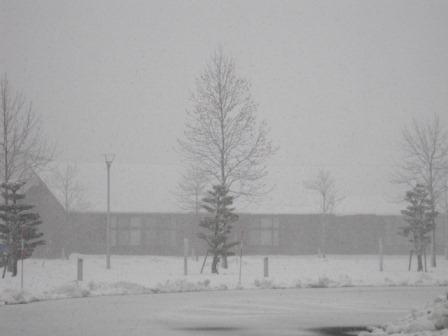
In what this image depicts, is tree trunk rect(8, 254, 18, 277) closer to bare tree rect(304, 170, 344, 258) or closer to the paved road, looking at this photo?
the paved road

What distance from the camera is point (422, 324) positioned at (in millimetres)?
11805

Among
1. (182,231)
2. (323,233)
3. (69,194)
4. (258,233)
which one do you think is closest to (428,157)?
(323,233)

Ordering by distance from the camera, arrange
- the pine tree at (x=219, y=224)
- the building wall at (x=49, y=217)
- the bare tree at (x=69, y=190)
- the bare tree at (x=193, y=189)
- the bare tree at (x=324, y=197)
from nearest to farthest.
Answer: the pine tree at (x=219, y=224) < the bare tree at (x=193, y=189) < the building wall at (x=49, y=217) < the bare tree at (x=69, y=190) < the bare tree at (x=324, y=197)

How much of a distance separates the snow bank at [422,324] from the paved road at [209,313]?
4.57 feet

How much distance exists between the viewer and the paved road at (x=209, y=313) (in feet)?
44.4

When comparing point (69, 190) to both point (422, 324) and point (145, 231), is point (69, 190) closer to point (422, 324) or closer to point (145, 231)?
point (145, 231)

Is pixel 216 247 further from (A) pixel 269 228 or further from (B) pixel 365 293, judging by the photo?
(A) pixel 269 228

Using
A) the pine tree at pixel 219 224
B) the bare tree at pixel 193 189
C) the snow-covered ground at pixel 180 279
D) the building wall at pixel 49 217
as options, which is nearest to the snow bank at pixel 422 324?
the snow-covered ground at pixel 180 279

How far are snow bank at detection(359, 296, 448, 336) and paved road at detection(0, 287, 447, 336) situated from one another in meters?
1.39

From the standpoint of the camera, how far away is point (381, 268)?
34.2 m

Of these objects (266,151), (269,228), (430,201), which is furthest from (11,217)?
(269,228)

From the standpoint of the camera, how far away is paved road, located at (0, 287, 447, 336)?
13531 millimetres

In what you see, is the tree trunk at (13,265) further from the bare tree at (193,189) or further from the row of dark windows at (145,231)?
the row of dark windows at (145,231)

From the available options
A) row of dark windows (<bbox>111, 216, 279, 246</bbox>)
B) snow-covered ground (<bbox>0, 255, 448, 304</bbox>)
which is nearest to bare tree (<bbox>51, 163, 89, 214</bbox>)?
row of dark windows (<bbox>111, 216, 279, 246</bbox>)
